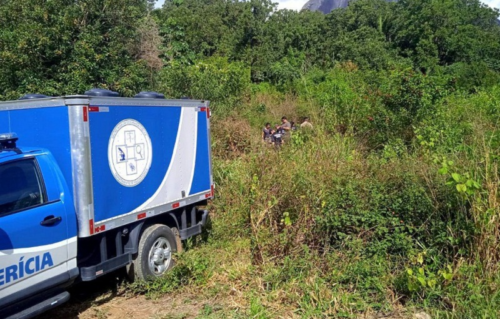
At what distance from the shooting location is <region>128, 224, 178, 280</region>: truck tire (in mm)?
5973

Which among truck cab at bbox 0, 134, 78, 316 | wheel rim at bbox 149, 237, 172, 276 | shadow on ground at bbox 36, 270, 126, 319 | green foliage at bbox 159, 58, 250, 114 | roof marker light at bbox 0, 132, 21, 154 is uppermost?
green foliage at bbox 159, 58, 250, 114

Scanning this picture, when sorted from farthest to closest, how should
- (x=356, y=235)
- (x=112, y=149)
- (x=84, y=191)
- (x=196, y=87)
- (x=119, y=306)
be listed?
(x=196, y=87), (x=356, y=235), (x=119, y=306), (x=112, y=149), (x=84, y=191)

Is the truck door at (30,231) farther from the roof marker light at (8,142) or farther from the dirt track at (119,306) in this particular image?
the dirt track at (119,306)

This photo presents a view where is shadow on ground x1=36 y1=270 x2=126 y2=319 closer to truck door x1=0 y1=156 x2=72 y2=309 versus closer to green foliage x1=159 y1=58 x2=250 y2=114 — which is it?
truck door x1=0 y1=156 x2=72 y2=309

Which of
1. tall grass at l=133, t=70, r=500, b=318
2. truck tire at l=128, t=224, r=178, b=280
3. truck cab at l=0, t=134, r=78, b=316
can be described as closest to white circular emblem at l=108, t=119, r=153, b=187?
truck cab at l=0, t=134, r=78, b=316

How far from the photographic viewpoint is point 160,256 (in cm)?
634

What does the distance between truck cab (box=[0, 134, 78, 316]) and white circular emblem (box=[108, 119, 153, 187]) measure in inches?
25.8

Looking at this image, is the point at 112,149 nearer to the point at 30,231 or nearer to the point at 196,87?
the point at 30,231

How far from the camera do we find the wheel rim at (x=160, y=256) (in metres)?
6.21

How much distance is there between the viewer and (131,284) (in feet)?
19.7

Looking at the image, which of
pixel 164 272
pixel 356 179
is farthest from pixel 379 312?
pixel 164 272

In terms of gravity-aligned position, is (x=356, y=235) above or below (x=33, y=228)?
below

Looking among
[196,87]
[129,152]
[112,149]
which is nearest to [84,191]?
[112,149]

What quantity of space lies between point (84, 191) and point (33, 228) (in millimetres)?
666
